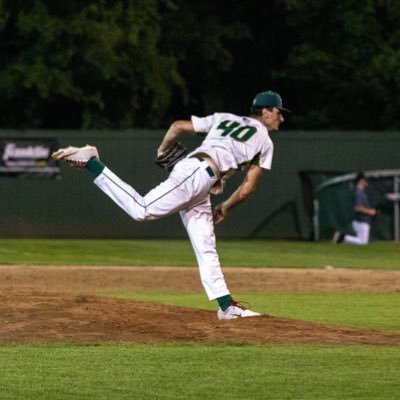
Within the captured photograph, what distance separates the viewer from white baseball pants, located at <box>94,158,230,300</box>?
10539mm

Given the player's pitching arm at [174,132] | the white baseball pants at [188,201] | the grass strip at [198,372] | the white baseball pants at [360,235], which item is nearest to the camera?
the grass strip at [198,372]

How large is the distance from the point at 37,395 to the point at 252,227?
2204cm

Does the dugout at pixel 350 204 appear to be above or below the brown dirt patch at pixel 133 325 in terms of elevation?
below

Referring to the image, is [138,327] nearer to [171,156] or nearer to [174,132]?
[171,156]

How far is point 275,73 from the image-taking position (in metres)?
35.5

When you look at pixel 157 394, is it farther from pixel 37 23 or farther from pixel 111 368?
pixel 37 23

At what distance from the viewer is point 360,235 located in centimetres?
2722

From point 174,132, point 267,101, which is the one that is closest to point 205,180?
point 174,132

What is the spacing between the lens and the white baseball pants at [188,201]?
34.6 ft

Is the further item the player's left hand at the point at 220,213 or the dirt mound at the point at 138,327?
the player's left hand at the point at 220,213

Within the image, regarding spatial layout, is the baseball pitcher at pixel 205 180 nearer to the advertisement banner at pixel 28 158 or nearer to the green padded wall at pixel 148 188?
the green padded wall at pixel 148 188

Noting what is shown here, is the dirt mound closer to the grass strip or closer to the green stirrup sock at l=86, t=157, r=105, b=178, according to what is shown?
the grass strip

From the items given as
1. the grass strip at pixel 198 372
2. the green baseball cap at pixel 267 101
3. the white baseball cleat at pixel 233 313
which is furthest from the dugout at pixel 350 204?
the grass strip at pixel 198 372

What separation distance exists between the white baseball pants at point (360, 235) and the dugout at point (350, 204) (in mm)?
476
